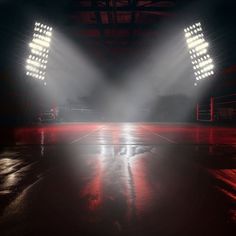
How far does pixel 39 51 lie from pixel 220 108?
63.9ft

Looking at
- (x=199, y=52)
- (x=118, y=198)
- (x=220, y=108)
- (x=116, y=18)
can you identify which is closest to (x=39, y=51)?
(x=116, y=18)

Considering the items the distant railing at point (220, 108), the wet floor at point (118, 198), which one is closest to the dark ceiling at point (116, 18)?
the distant railing at point (220, 108)

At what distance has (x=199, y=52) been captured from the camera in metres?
24.9

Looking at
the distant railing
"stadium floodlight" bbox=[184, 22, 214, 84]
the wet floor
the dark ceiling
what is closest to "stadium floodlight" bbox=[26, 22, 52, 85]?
the dark ceiling

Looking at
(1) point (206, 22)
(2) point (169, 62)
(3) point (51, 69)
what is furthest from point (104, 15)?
(2) point (169, 62)

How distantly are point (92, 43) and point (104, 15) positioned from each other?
4.85 metres

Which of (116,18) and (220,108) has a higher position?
(116,18)

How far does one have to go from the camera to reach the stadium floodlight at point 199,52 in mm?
22772

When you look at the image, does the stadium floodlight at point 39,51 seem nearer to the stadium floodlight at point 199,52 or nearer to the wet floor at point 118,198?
the stadium floodlight at point 199,52

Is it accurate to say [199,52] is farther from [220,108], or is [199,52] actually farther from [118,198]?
[118,198]

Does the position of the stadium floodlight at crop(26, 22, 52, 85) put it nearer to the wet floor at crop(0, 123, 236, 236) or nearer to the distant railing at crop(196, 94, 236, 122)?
the wet floor at crop(0, 123, 236, 236)

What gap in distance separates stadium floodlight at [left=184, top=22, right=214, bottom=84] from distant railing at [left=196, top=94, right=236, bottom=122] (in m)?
3.85

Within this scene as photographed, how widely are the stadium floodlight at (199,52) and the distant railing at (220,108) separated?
3.85m

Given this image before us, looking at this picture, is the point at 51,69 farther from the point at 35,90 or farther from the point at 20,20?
the point at 20,20
